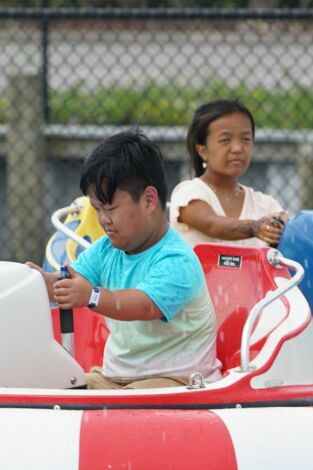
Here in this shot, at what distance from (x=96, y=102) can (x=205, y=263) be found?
12.5ft

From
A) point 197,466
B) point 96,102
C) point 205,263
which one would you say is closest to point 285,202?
point 96,102

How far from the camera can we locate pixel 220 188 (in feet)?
14.7

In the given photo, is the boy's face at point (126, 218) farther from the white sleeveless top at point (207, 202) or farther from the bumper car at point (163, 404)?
the white sleeveless top at point (207, 202)

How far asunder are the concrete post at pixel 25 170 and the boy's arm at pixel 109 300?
147 inches

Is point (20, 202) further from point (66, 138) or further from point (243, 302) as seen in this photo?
point (243, 302)

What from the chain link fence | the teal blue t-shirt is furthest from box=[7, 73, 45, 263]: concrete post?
the teal blue t-shirt

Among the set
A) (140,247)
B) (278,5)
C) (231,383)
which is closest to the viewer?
(231,383)

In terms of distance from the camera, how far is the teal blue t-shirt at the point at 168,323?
10.6 ft

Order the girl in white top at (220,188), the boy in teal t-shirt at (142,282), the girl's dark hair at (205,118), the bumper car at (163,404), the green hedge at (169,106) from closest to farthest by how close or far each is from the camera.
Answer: the bumper car at (163,404), the boy in teal t-shirt at (142,282), the girl in white top at (220,188), the girl's dark hair at (205,118), the green hedge at (169,106)

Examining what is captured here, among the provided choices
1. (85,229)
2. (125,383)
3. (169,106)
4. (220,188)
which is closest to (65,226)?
(85,229)

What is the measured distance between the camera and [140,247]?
10.9 ft

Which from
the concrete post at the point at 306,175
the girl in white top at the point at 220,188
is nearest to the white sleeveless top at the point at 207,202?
the girl in white top at the point at 220,188

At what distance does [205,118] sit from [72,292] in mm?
1587

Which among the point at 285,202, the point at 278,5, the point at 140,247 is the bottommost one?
the point at 285,202
